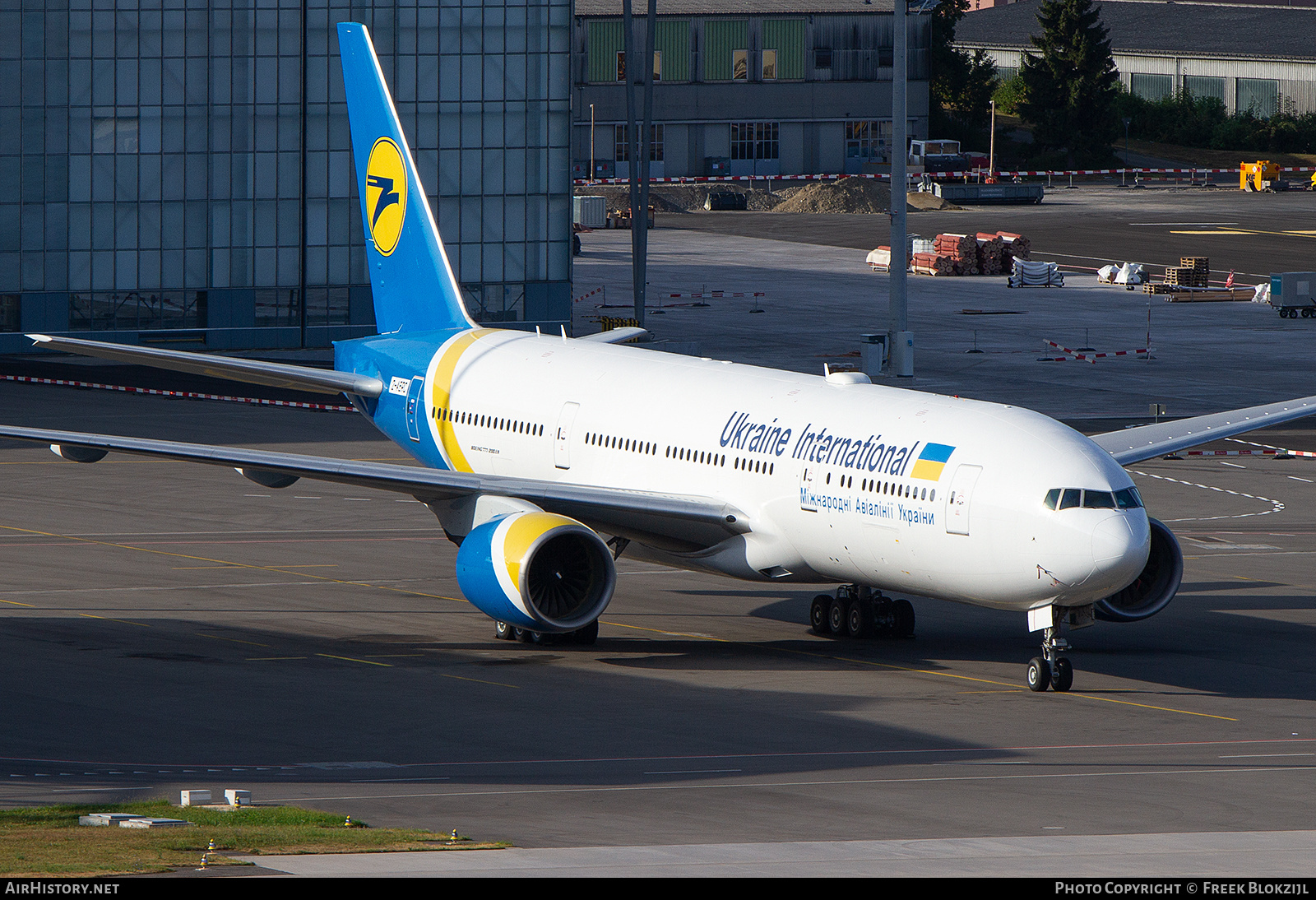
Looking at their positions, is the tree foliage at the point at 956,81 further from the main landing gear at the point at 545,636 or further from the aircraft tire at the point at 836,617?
the main landing gear at the point at 545,636

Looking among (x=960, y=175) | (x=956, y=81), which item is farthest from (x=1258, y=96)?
(x=960, y=175)

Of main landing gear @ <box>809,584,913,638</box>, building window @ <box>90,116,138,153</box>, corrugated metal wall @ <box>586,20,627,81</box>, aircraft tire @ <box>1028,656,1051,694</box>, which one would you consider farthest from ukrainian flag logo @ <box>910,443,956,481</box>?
corrugated metal wall @ <box>586,20,627,81</box>

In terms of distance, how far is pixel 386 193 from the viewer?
40719 mm

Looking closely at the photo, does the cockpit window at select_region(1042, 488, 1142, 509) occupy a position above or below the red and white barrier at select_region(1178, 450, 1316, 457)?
above

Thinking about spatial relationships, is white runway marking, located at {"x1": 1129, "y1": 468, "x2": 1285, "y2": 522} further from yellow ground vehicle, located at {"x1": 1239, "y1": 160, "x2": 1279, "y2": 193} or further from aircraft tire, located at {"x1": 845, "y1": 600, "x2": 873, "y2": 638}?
yellow ground vehicle, located at {"x1": 1239, "y1": 160, "x2": 1279, "y2": 193}

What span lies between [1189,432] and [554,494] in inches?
472

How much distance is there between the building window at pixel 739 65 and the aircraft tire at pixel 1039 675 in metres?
128

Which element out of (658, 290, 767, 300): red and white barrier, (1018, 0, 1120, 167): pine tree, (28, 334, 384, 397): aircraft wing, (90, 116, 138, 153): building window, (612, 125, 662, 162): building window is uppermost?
(1018, 0, 1120, 167): pine tree

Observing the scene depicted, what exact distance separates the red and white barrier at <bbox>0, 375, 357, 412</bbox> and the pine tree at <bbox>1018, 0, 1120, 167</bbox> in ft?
368

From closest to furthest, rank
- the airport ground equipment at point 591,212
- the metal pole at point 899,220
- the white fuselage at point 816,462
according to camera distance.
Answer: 1. the white fuselage at point 816,462
2. the metal pole at point 899,220
3. the airport ground equipment at point 591,212

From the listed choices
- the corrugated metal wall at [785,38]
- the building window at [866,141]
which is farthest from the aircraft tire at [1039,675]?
the building window at [866,141]

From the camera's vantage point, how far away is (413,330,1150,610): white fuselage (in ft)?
89.9

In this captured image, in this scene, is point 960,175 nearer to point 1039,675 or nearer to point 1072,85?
point 1072,85

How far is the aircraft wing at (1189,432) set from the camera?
111 ft
